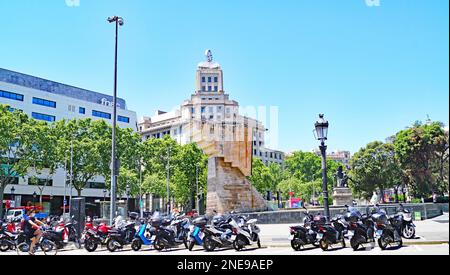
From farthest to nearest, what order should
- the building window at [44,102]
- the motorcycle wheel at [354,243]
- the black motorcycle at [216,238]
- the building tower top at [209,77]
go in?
the building tower top at [209,77] < the building window at [44,102] < the black motorcycle at [216,238] < the motorcycle wheel at [354,243]

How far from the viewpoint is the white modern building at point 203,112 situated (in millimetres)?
35412

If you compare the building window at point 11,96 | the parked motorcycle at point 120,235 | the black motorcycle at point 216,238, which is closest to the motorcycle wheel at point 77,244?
the parked motorcycle at point 120,235

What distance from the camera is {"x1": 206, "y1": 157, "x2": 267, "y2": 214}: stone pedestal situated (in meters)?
22.6

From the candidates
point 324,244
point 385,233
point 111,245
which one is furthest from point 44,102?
point 385,233

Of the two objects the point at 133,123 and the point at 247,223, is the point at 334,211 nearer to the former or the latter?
the point at 247,223

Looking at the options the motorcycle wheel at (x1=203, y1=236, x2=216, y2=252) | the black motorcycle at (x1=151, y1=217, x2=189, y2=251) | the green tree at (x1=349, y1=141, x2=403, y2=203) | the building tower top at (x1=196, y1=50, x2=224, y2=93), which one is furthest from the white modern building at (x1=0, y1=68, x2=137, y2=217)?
the motorcycle wheel at (x1=203, y1=236, x2=216, y2=252)

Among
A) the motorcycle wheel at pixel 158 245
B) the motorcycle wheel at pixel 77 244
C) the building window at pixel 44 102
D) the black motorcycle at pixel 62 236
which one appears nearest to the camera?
the black motorcycle at pixel 62 236

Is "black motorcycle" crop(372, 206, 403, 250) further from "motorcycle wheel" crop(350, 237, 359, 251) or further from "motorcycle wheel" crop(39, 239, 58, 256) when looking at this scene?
"motorcycle wheel" crop(39, 239, 58, 256)

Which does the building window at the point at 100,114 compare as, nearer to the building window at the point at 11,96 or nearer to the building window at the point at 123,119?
the building window at the point at 123,119

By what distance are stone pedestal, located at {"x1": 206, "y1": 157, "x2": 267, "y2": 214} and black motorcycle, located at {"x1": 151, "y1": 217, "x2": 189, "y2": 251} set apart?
9612 mm

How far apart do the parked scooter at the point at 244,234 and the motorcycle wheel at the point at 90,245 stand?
15.3 ft

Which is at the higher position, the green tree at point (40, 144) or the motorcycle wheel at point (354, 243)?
the green tree at point (40, 144)

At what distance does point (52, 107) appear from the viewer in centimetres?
4675
